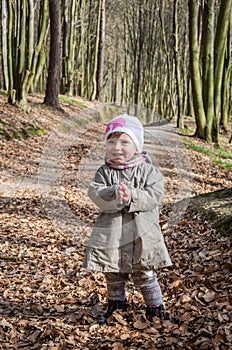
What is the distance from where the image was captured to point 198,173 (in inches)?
436

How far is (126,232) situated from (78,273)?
1886 mm

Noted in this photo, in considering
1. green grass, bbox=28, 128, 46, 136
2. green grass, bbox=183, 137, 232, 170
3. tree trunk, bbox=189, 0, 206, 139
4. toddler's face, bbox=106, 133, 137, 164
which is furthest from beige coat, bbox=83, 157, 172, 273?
tree trunk, bbox=189, 0, 206, 139

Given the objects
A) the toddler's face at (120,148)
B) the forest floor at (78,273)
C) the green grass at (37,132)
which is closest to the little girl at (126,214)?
the toddler's face at (120,148)

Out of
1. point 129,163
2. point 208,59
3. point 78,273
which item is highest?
point 208,59

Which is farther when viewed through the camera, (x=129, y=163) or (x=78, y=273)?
(x=78, y=273)

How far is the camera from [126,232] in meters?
3.38

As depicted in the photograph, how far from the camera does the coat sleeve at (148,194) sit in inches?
128

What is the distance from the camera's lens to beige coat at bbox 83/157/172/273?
3.35m

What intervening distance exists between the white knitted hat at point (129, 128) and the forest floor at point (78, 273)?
152 centimetres

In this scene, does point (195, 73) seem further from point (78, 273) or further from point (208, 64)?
point (78, 273)

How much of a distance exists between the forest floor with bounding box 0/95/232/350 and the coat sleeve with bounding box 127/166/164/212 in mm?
1078

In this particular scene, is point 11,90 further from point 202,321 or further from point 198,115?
point 202,321

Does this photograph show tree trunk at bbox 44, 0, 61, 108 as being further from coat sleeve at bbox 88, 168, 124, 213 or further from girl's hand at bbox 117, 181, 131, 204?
girl's hand at bbox 117, 181, 131, 204

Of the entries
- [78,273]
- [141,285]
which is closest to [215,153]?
[78,273]
